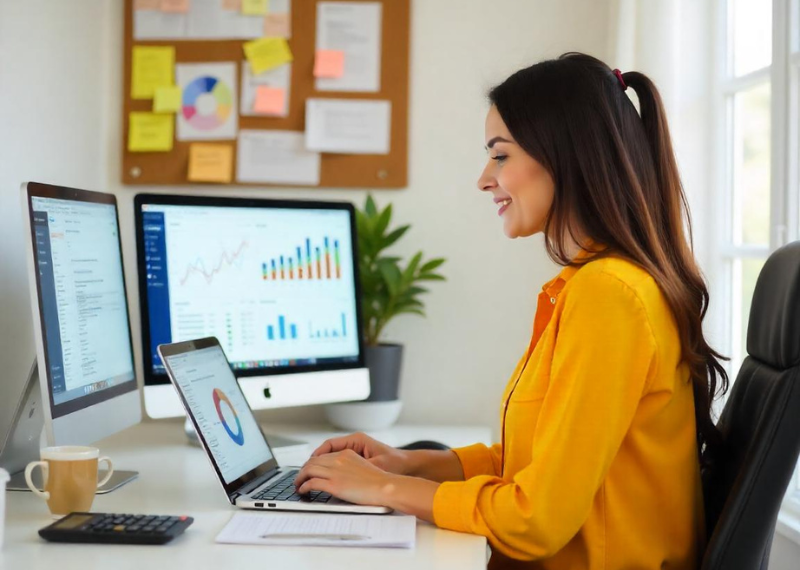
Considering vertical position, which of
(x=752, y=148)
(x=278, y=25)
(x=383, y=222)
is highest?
(x=278, y=25)

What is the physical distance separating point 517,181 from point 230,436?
593 mm

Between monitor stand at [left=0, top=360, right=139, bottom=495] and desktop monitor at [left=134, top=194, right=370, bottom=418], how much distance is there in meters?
0.22

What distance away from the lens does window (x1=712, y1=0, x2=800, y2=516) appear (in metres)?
1.63

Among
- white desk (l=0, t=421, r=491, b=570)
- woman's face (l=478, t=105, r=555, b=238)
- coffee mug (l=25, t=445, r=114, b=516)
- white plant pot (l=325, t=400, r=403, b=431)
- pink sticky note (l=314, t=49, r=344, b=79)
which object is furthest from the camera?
pink sticky note (l=314, t=49, r=344, b=79)

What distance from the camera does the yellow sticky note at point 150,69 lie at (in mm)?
2311

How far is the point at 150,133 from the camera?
2.31m

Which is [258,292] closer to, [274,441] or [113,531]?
[274,441]

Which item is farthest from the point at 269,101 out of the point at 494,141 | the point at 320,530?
the point at 320,530

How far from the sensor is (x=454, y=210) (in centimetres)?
229

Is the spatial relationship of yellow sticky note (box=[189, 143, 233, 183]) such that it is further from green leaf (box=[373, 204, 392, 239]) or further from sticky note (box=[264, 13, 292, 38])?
green leaf (box=[373, 204, 392, 239])

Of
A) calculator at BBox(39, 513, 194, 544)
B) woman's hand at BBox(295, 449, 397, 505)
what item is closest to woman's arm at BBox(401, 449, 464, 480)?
woman's hand at BBox(295, 449, 397, 505)

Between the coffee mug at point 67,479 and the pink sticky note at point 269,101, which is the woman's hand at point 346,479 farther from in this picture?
the pink sticky note at point 269,101

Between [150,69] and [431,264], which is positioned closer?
[431,264]

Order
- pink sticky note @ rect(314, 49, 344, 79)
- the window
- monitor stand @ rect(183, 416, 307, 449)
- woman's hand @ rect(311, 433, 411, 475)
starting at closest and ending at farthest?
woman's hand @ rect(311, 433, 411, 475), the window, monitor stand @ rect(183, 416, 307, 449), pink sticky note @ rect(314, 49, 344, 79)
